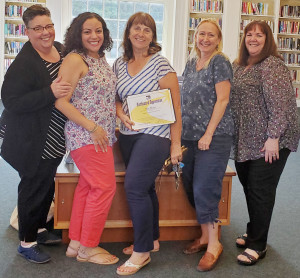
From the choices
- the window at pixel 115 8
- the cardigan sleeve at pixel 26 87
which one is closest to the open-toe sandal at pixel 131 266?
the cardigan sleeve at pixel 26 87

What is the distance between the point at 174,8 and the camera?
338 inches

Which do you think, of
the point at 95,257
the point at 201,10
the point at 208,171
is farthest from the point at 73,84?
the point at 201,10

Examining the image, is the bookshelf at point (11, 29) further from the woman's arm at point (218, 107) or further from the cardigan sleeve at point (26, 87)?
the woman's arm at point (218, 107)

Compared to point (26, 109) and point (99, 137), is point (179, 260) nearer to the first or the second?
point (99, 137)

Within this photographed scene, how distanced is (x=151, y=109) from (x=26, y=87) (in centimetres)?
64

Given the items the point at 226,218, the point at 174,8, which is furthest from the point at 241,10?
the point at 226,218

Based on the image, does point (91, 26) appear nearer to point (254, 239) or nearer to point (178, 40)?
point (254, 239)

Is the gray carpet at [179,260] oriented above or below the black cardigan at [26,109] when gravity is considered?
below

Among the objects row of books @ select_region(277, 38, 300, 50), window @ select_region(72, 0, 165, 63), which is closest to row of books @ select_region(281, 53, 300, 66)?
row of books @ select_region(277, 38, 300, 50)

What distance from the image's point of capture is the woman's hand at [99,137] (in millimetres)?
2330

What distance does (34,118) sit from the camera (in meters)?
2.35

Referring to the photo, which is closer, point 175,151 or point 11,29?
point 175,151

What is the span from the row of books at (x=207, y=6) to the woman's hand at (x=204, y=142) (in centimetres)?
651

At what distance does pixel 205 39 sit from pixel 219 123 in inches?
18.0
